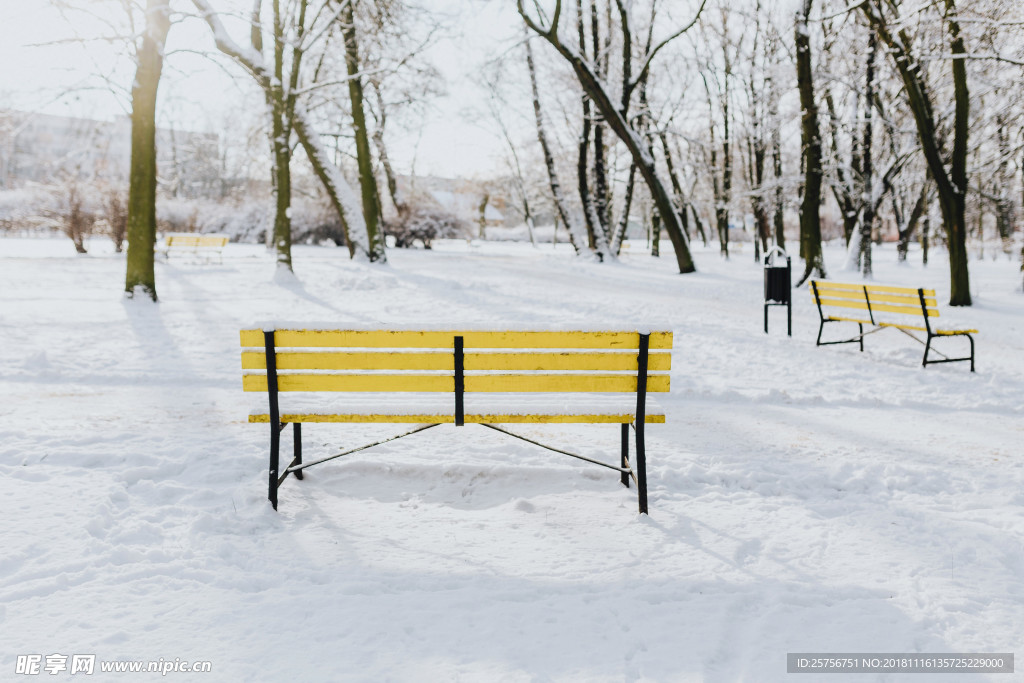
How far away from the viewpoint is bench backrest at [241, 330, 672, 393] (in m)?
3.72

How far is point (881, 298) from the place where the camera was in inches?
324

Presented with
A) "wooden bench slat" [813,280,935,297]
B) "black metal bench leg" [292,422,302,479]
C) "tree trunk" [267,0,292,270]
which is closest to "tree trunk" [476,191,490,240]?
"tree trunk" [267,0,292,270]

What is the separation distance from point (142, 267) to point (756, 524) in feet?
34.9

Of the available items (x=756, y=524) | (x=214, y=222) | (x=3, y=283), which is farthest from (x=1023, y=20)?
(x=214, y=222)

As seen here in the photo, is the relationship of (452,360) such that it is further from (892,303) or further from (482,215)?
(482,215)

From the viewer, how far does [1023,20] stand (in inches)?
405

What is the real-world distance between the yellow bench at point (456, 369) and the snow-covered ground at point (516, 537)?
186mm

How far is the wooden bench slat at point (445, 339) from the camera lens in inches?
146

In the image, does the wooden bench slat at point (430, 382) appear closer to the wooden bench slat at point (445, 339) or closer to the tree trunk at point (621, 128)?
the wooden bench slat at point (445, 339)

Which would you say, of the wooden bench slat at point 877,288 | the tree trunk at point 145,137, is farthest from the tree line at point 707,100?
the wooden bench slat at point 877,288

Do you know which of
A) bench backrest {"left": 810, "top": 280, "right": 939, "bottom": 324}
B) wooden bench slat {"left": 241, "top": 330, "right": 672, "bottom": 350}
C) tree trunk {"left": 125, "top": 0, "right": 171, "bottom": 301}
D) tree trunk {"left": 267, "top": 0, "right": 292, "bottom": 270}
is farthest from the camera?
tree trunk {"left": 267, "top": 0, "right": 292, "bottom": 270}

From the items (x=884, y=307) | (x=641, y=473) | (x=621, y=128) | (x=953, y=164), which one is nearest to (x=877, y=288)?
(x=884, y=307)

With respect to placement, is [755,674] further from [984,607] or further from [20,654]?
[20,654]

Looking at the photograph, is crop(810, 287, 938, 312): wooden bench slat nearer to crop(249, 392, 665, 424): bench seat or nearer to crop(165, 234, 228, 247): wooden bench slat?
crop(249, 392, 665, 424): bench seat
